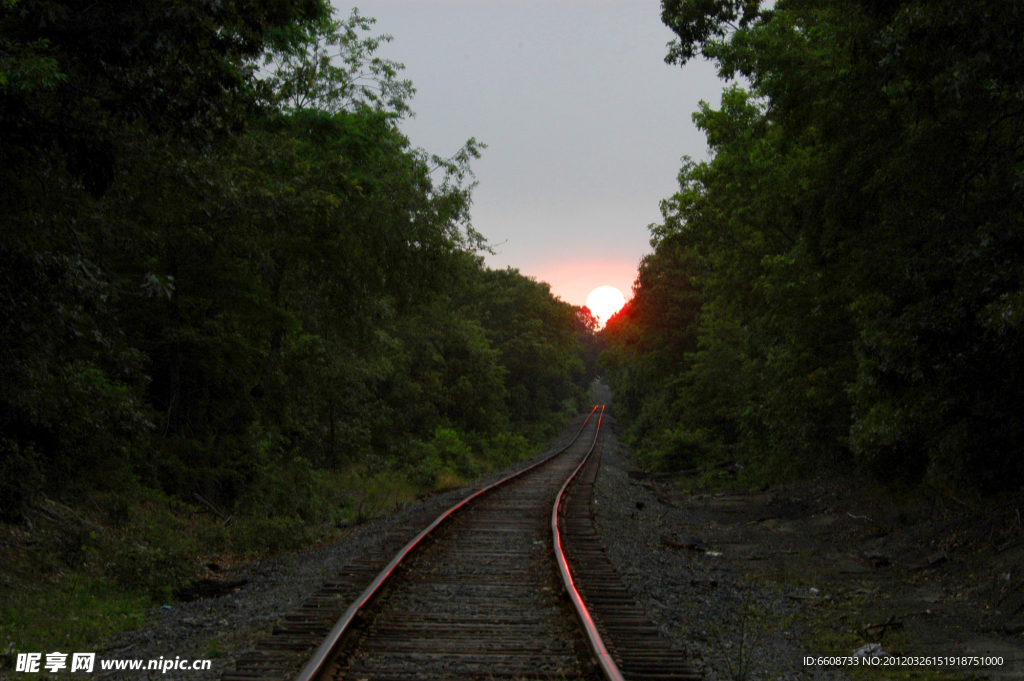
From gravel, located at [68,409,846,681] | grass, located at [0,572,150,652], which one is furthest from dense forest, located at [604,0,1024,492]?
grass, located at [0,572,150,652]

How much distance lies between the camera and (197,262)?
43.3 ft

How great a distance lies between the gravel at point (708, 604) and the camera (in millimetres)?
5586

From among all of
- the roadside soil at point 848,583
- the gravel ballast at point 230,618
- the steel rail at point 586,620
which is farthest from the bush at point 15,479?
the roadside soil at point 848,583

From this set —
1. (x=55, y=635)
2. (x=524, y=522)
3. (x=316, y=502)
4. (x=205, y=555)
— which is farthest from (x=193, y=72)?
(x=316, y=502)

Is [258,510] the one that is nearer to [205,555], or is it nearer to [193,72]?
[205,555]

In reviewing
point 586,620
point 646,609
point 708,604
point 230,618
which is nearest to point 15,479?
point 230,618

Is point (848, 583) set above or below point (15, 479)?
below

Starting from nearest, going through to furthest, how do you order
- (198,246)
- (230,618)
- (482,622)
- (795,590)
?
(482,622), (230,618), (795,590), (198,246)

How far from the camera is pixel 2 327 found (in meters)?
7.12

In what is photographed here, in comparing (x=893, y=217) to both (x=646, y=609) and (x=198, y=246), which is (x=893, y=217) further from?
(x=198, y=246)

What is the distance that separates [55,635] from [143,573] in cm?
233

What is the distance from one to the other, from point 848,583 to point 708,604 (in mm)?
2530

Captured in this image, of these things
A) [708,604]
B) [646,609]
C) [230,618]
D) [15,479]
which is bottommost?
[708,604]

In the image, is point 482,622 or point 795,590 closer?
point 482,622
